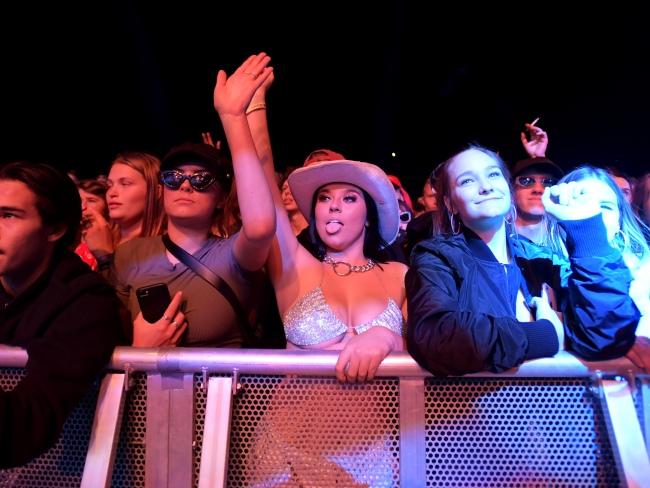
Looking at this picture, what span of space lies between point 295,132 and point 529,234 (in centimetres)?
863

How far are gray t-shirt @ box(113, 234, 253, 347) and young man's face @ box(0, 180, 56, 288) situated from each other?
53cm

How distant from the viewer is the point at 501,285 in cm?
191

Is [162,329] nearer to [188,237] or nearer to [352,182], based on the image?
[188,237]

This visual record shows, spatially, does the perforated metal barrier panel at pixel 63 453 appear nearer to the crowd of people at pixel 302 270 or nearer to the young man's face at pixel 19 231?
the crowd of people at pixel 302 270

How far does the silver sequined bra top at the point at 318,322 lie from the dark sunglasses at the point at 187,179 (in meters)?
0.75

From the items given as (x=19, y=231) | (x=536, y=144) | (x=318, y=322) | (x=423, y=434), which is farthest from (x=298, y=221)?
(x=423, y=434)

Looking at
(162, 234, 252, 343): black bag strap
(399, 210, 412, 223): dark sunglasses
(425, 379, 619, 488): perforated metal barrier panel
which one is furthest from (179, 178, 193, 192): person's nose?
(399, 210, 412, 223): dark sunglasses

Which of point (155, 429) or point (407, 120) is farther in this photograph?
point (407, 120)

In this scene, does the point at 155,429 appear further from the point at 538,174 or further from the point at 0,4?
the point at 0,4

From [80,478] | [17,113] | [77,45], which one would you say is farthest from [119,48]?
[80,478]

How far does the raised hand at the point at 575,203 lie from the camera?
1.65 m

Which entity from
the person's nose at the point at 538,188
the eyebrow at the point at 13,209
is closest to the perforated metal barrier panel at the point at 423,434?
the eyebrow at the point at 13,209

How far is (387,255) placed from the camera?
8.87 ft

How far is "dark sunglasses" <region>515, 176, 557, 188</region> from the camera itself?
324 centimetres
